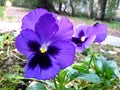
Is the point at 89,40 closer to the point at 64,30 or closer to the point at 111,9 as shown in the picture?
the point at 64,30

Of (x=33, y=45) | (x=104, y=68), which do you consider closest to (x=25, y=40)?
(x=33, y=45)

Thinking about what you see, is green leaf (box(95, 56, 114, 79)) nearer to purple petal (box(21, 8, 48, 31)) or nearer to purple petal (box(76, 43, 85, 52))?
purple petal (box(76, 43, 85, 52))

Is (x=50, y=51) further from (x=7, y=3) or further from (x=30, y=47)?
(x=7, y=3)

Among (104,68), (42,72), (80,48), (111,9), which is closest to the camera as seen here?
(42,72)

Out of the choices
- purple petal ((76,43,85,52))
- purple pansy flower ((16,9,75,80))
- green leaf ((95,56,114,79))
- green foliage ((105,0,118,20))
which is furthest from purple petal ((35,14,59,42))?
green foliage ((105,0,118,20))

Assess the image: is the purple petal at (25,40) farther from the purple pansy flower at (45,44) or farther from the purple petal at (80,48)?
the purple petal at (80,48)

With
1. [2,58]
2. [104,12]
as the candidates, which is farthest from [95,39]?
[104,12]

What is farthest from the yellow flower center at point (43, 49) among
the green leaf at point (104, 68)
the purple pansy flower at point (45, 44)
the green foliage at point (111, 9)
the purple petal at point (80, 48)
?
the green foliage at point (111, 9)
